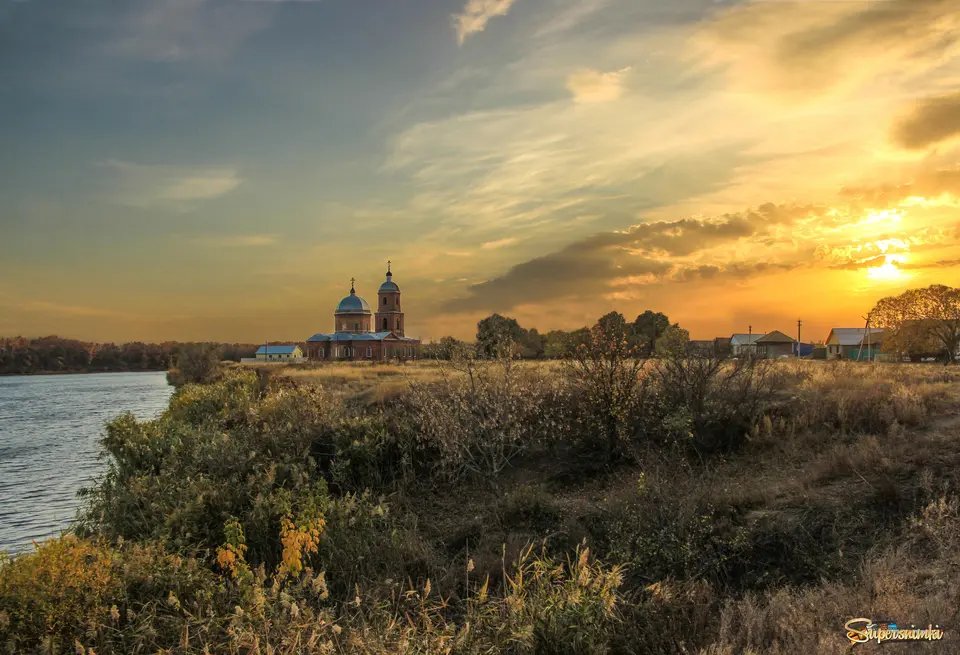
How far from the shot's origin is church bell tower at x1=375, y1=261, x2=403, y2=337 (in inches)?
3533

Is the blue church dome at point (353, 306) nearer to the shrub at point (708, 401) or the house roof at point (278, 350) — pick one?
the house roof at point (278, 350)

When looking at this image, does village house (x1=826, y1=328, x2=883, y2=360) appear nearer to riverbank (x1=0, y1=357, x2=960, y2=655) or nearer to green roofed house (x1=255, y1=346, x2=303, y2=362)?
riverbank (x1=0, y1=357, x2=960, y2=655)

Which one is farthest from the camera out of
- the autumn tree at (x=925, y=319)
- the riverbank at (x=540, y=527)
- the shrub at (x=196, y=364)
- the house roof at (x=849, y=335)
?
the house roof at (x=849, y=335)

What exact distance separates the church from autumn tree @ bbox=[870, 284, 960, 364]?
55336mm

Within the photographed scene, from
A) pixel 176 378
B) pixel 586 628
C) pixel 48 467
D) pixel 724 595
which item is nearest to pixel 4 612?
pixel 586 628

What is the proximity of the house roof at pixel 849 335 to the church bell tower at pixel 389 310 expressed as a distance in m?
56.4

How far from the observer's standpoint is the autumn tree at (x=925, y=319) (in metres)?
39.4

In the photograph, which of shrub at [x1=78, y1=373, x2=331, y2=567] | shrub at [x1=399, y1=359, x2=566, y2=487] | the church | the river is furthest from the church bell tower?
shrub at [x1=399, y1=359, x2=566, y2=487]

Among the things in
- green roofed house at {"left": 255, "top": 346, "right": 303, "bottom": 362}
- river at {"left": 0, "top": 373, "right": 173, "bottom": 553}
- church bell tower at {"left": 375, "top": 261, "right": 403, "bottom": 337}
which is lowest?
river at {"left": 0, "top": 373, "right": 173, "bottom": 553}

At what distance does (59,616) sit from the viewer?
20.2 ft

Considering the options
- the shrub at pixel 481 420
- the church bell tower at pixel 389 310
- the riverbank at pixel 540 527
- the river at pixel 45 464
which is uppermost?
the church bell tower at pixel 389 310

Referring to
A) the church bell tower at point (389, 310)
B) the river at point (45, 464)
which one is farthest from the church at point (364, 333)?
the river at point (45, 464)

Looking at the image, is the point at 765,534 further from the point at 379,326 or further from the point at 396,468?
the point at 379,326

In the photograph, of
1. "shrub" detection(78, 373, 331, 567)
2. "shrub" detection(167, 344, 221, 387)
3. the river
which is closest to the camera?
"shrub" detection(78, 373, 331, 567)
